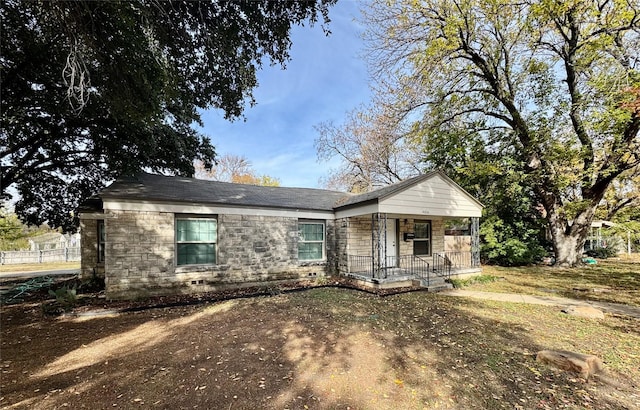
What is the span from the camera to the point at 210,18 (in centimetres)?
523

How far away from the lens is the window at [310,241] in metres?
10.7

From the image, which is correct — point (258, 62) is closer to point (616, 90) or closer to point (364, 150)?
point (616, 90)

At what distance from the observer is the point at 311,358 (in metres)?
4.07

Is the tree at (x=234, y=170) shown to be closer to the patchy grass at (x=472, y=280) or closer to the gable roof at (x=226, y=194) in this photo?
the gable roof at (x=226, y=194)

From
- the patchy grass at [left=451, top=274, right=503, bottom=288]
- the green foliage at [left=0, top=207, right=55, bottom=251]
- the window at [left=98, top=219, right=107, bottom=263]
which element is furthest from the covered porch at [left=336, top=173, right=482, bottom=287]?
the green foliage at [left=0, top=207, right=55, bottom=251]

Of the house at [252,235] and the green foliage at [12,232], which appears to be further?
the green foliage at [12,232]

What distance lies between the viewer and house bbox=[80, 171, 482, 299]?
7.90 metres

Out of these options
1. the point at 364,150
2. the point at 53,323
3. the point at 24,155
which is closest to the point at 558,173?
the point at 364,150

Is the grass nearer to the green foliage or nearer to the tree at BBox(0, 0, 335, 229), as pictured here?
the green foliage

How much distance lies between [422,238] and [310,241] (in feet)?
16.8

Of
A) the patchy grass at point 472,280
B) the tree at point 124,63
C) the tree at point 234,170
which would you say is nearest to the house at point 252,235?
the patchy grass at point 472,280

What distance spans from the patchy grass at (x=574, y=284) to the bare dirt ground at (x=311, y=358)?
2.36 metres

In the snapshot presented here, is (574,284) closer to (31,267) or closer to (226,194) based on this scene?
(226,194)

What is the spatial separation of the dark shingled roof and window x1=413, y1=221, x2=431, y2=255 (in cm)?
387
